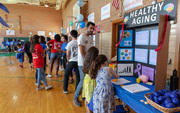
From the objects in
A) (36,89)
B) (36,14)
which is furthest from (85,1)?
(36,14)

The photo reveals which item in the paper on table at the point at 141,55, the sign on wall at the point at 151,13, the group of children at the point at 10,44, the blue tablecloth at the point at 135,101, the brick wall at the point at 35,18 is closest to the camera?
the blue tablecloth at the point at 135,101

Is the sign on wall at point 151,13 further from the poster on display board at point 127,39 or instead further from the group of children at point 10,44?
the group of children at point 10,44

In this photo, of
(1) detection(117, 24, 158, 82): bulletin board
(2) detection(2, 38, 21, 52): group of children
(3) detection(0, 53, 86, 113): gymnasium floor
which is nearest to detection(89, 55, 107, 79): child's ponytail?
(1) detection(117, 24, 158, 82): bulletin board

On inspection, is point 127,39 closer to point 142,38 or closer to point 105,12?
point 142,38

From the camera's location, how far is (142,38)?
1.69m

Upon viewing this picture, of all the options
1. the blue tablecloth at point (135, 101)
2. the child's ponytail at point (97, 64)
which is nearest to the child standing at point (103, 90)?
the child's ponytail at point (97, 64)

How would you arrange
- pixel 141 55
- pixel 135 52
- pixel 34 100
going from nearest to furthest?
pixel 141 55, pixel 135 52, pixel 34 100

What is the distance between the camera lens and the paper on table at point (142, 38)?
161 centimetres

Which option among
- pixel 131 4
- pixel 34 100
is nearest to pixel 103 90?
pixel 34 100

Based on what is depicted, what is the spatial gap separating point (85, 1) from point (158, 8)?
5.32m

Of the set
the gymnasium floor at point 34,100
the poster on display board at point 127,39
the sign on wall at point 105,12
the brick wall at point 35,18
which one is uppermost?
the brick wall at point 35,18

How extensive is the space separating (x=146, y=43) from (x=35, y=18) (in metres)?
14.2

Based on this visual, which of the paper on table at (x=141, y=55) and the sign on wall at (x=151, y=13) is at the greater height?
the sign on wall at (x=151, y=13)

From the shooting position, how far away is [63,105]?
2.38 meters
